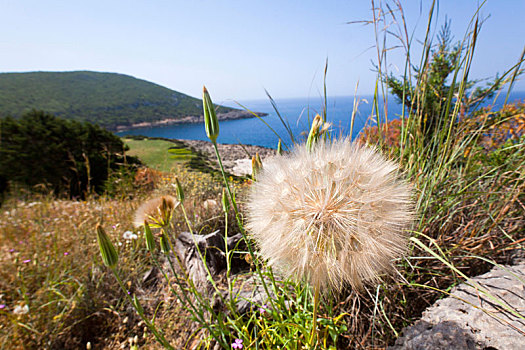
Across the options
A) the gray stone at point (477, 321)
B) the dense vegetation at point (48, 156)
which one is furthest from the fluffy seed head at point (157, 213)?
the dense vegetation at point (48, 156)

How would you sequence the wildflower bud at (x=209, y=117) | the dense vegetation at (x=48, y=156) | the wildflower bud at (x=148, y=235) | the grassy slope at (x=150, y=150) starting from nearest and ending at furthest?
1. the wildflower bud at (x=209, y=117)
2. the wildflower bud at (x=148, y=235)
3. the dense vegetation at (x=48, y=156)
4. the grassy slope at (x=150, y=150)

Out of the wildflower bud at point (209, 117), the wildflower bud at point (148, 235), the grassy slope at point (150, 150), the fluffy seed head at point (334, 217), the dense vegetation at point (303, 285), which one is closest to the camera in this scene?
the fluffy seed head at point (334, 217)

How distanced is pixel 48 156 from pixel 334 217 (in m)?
11.4

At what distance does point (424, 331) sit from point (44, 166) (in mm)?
11399

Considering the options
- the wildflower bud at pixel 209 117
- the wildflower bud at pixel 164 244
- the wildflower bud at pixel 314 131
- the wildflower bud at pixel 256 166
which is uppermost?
the wildflower bud at pixel 209 117

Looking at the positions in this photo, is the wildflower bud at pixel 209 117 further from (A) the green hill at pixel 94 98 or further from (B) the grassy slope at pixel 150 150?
(A) the green hill at pixel 94 98

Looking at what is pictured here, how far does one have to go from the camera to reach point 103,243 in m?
1.11

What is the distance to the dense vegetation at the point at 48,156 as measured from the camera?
8219mm

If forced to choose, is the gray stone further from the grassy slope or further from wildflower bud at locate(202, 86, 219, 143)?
the grassy slope

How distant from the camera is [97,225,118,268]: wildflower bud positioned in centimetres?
109

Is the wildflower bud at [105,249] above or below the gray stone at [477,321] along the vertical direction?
above

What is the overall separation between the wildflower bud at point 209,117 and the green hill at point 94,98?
31.3 meters

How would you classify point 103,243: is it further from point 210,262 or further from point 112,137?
point 112,137

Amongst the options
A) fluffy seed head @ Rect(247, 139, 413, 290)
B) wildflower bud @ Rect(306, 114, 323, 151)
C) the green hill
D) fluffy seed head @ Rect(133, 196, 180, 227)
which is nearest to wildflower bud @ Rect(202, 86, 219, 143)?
fluffy seed head @ Rect(247, 139, 413, 290)
